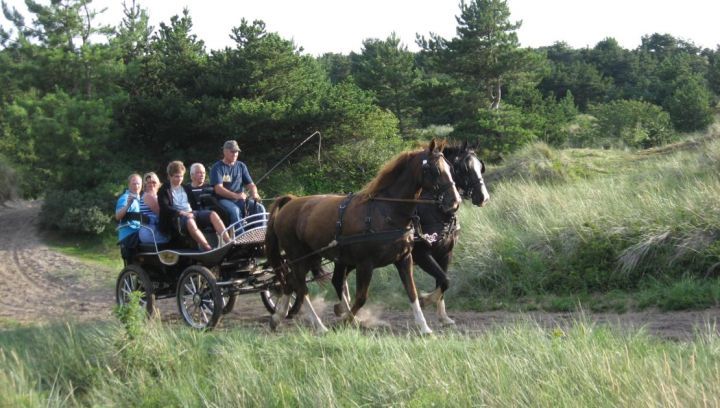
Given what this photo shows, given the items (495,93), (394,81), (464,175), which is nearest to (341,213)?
(464,175)

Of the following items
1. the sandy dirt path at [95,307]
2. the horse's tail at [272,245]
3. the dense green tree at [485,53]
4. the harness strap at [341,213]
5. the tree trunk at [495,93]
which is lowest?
the sandy dirt path at [95,307]

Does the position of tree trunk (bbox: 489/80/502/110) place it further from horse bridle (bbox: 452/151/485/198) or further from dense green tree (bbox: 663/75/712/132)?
horse bridle (bbox: 452/151/485/198)

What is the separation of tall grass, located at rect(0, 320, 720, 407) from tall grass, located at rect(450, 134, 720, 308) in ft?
12.0

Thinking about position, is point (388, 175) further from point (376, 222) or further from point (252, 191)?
point (252, 191)

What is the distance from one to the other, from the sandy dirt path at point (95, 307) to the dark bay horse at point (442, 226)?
40cm

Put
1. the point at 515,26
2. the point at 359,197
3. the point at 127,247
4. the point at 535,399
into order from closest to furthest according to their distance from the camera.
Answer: the point at 535,399 < the point at 359,197 < the point at 127,247 < the point at 515,26

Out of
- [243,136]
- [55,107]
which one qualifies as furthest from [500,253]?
[55,107]

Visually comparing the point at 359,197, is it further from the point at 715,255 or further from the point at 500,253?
the point at 715,255

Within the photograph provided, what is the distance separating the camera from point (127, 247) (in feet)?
31.4

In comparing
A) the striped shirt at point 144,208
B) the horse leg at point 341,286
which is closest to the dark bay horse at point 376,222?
the horse leg at point 341,286

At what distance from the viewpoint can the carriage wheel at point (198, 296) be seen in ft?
28.4

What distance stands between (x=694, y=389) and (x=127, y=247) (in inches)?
291

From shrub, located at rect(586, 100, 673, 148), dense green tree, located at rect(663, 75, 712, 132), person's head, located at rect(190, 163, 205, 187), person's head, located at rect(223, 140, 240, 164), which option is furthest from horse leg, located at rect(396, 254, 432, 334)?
dense green tree, located at rect(663, 75, 712, 132)

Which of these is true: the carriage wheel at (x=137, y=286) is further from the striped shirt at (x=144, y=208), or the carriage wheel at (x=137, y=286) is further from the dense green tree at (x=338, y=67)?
the dense green tree at (x=338, y=67)
